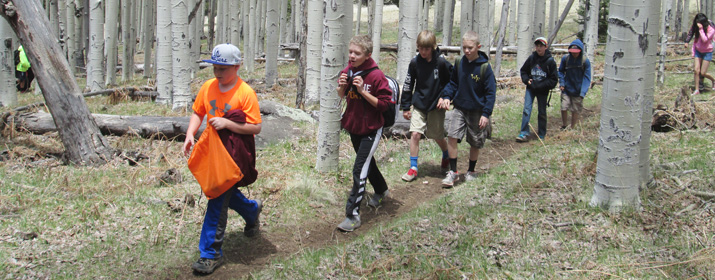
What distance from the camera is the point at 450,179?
22.3ft

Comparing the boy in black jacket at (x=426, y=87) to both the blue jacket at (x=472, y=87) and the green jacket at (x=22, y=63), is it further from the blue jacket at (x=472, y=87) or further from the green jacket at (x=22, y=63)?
the green jacket at (x=22, y=63)

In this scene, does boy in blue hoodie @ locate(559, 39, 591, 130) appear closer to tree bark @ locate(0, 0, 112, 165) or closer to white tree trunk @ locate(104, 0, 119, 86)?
tree bark @ locate(0, 0, 112, 165)

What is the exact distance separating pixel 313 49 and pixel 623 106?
649 cm

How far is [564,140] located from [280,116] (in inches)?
188

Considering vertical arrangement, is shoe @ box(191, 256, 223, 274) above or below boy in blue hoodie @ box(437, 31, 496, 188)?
below

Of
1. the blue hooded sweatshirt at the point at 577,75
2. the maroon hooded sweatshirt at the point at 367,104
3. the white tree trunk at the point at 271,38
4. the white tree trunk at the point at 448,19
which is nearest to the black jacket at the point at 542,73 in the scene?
the blue hooded sweatshirt at the point at 577,75

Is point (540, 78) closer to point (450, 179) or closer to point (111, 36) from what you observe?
point (450, 179)

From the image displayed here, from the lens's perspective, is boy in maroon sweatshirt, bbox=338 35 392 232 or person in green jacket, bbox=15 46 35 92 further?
person in green jacket, bbox=15 46 35 92

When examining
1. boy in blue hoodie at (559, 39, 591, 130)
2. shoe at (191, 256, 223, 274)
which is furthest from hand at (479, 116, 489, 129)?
boy in blue hoodie at (559, 39, 591, 130)

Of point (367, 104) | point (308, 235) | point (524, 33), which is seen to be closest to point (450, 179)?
point (367, 104)

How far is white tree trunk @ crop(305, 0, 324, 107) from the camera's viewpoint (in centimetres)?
893

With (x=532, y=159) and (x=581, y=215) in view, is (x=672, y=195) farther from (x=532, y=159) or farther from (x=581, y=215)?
(x=532, y=159)

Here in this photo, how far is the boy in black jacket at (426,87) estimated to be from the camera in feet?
21.1

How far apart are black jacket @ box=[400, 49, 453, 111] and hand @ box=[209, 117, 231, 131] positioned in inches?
118
